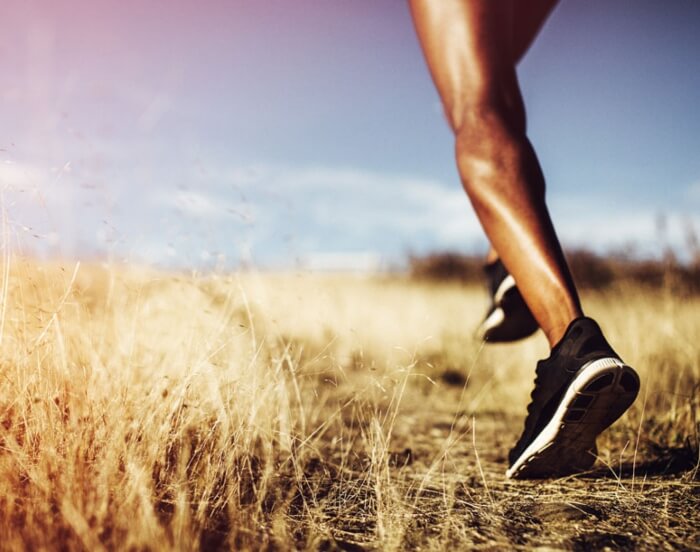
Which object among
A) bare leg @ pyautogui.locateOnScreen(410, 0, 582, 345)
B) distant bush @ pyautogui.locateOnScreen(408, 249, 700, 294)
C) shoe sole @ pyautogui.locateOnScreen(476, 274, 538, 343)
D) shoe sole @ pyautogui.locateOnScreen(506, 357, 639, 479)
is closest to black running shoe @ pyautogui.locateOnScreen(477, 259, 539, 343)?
shoe sole @ pyautogui.locateOnScreen(476, 274, 538, 343)

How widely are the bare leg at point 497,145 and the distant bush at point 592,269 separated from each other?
232 cm

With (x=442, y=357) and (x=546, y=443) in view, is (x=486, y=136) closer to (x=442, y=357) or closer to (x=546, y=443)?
(x=546, y=443)

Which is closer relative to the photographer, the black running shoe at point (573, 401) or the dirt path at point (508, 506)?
the dirt path at point (508, 506)

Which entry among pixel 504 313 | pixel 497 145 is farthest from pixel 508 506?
pixel 497 145

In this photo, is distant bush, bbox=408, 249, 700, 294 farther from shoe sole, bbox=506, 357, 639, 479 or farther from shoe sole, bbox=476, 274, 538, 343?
shoe sole, bbox=506, 357, 639, 479

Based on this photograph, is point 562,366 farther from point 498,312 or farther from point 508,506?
point 498,312

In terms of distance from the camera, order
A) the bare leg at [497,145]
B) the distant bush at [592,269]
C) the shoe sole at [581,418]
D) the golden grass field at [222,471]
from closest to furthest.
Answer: the golden grass field at [222,471] < the shoe sole at [581,418] < the bare leg at [497,145] < the distant bush at [592,269]

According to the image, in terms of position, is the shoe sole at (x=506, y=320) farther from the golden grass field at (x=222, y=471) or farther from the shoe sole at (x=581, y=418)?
the shoe sole at (x=581, y=418)

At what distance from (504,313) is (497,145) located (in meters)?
0.69

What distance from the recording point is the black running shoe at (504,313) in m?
1.93

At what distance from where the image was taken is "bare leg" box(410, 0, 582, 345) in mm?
1461

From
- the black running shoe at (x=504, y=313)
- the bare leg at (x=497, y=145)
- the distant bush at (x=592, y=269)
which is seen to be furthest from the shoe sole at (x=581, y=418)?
the distant bush at (x=592, y=269)

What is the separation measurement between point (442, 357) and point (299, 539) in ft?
9.43

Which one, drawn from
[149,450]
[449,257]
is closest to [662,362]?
[149,450]
